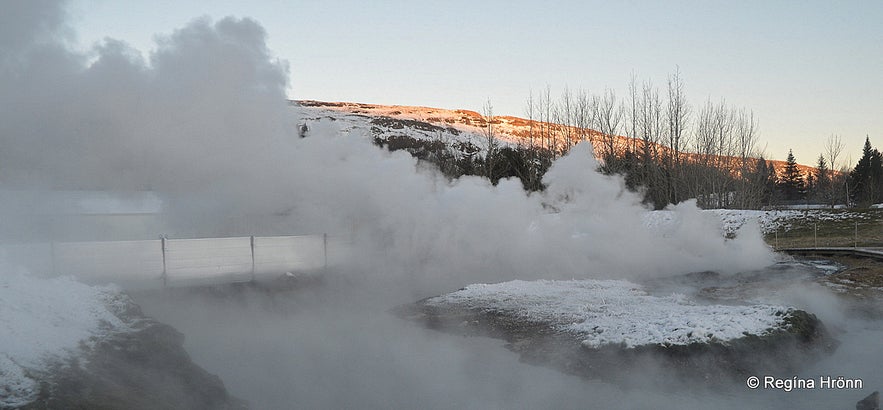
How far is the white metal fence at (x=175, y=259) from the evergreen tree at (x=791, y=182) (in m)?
102

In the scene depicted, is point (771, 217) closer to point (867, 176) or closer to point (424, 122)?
point (867, 176)

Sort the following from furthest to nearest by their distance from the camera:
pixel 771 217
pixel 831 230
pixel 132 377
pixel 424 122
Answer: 1. pixel 424 122
2. pixel 771 217
3. pixel 831 230
4. pixel 132 377

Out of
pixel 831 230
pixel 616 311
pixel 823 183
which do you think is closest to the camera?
pixel 616 311

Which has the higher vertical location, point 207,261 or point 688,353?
point 207,261

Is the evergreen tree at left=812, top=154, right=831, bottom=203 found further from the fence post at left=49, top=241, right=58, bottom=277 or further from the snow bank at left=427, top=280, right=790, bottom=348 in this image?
the fence post at left=49, top=241, right=58, bottom=277

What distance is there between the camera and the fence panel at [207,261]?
674 inches

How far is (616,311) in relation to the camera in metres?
15.3

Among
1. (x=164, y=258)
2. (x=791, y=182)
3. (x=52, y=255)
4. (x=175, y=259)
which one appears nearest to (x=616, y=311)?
(x=175, y=259)

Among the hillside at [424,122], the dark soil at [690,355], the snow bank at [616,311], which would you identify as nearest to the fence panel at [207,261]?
the snow bank at [616,311]

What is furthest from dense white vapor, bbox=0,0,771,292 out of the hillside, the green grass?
the hillside

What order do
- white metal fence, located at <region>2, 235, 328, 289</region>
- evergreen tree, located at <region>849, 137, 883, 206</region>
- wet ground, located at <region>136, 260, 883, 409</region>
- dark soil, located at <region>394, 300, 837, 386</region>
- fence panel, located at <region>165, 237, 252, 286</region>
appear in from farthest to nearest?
evergreen tree, located at <region>849, 137, 883, 206</region> → fence panel, located at <region>165, 237, 252, 286</region> → white metal fence, located at <region>2, 235, 328, 289</region> → dark soil, located at <region>394, 300, 837, 386</region> → wet ground, located at <region>136, 260, 883, 409</region>

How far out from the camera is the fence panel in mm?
17109

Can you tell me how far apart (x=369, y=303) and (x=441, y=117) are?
154253 millimetres

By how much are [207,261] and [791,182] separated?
357 feet
